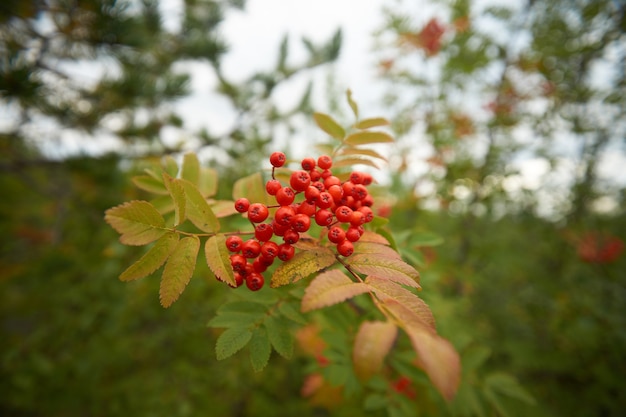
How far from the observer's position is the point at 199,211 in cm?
130

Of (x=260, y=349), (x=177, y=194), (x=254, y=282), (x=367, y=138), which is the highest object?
(x=367, y=138)

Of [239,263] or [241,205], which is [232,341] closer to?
[239,263]

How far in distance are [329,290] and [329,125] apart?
1.11 metres

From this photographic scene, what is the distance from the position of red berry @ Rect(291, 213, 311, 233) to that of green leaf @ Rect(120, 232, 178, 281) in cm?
52

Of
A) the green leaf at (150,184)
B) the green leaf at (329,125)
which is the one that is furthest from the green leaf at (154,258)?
the green leaf at (329,125)

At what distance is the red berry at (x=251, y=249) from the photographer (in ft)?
4.18

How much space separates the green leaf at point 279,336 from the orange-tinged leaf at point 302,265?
380 mm

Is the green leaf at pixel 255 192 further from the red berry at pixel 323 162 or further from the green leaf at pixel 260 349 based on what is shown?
the green leaf at pixel 260 349

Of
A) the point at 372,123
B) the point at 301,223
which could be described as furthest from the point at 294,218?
the point at 372,123

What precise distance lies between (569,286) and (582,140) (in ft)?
8.93

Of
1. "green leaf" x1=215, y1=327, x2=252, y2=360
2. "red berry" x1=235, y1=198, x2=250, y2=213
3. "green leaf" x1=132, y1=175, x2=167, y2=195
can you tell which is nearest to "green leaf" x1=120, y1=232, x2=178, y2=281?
"red berry" x1=235, y1=198, x2=250, y2=213

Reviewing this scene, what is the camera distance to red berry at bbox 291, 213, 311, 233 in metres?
1.19

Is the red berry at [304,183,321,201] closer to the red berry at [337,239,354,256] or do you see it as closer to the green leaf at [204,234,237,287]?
the red berry at [337,239,354,256]

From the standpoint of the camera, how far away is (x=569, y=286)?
191 inches
